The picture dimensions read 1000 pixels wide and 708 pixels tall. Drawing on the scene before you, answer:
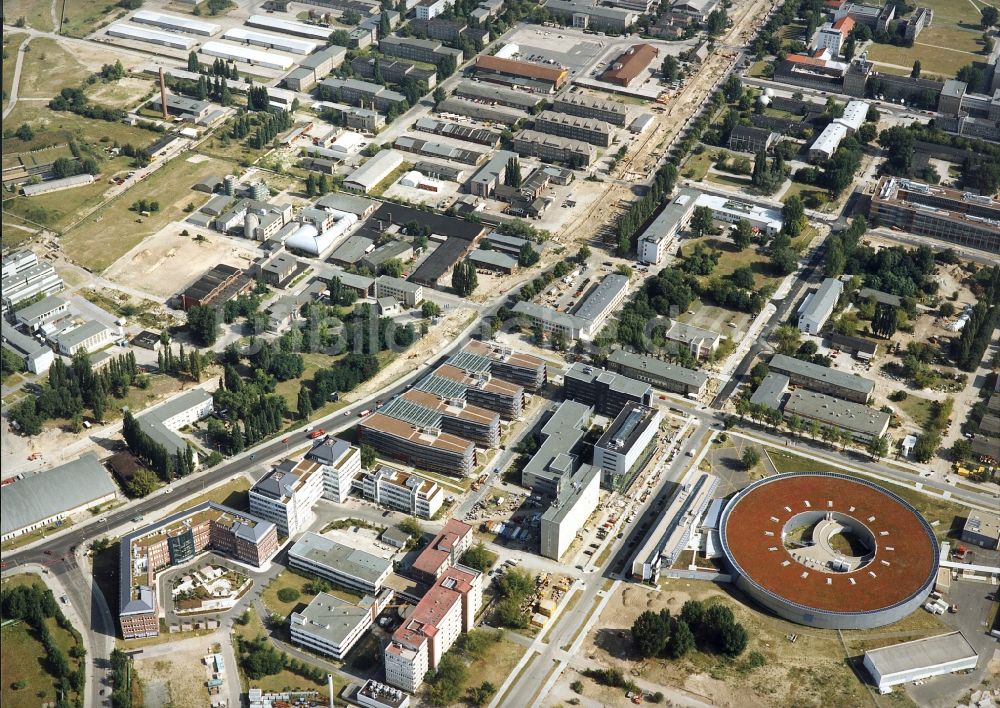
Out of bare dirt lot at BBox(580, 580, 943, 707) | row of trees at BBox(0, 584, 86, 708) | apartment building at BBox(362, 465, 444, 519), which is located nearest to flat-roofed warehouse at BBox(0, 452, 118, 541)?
row of trees at BBox(0, 584, 86, 708)

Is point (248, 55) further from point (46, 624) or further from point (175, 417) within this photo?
point (46, 624)

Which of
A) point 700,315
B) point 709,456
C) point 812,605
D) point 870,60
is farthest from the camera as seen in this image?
point 870,60

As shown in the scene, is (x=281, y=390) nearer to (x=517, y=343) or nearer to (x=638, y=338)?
(x=517, y=343)

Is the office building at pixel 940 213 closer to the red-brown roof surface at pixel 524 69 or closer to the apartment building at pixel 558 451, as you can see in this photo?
the red-brown roof surface at pixel 524 69

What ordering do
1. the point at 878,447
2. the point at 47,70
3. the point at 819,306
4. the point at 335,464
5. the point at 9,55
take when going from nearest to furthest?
the point at 335,464
the point at 878,447
the point at 819,306
the point at 47,70
the point at 9,55

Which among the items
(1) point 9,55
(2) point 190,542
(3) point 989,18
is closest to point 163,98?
(1) point 9,55

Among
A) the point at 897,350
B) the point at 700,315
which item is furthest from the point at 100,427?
the point at 897,350
